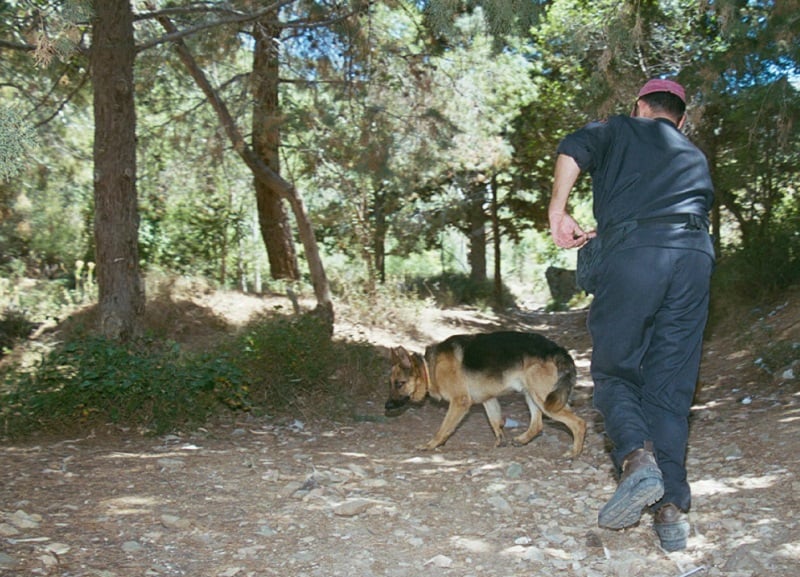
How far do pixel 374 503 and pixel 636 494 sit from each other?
179 cm

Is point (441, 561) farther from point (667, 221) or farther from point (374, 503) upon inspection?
point (667, 221)

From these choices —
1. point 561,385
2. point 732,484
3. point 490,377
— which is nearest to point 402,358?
point 490,377

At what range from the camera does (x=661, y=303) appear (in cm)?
401

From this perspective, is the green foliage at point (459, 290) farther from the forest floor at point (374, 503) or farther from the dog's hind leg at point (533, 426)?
the forest floor at point (374, 503)

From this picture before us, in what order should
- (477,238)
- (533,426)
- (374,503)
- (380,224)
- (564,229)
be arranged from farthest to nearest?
(477,238) < (380,224) < (533,426) < (374,503) < (564,229)

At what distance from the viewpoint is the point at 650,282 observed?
3920mm

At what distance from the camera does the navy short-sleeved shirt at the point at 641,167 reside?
4.02 meters

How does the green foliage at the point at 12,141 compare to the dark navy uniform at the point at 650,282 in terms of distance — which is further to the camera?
the dark navy uniform at the point at 650,282

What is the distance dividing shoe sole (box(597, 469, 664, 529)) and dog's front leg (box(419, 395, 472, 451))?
3.14m

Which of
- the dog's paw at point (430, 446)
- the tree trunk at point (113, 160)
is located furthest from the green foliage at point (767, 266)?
the tree trunk at point (113, 160)

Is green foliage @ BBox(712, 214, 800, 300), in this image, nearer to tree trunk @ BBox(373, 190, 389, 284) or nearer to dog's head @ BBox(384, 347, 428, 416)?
dog's head @ BBox(384, 347, 428, 416)

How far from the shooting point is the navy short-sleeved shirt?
13.2 feet

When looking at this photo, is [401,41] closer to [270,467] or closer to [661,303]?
[270,467]

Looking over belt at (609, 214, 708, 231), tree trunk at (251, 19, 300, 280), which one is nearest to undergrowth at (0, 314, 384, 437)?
tree trunk at (251, 19, 300, 280)
